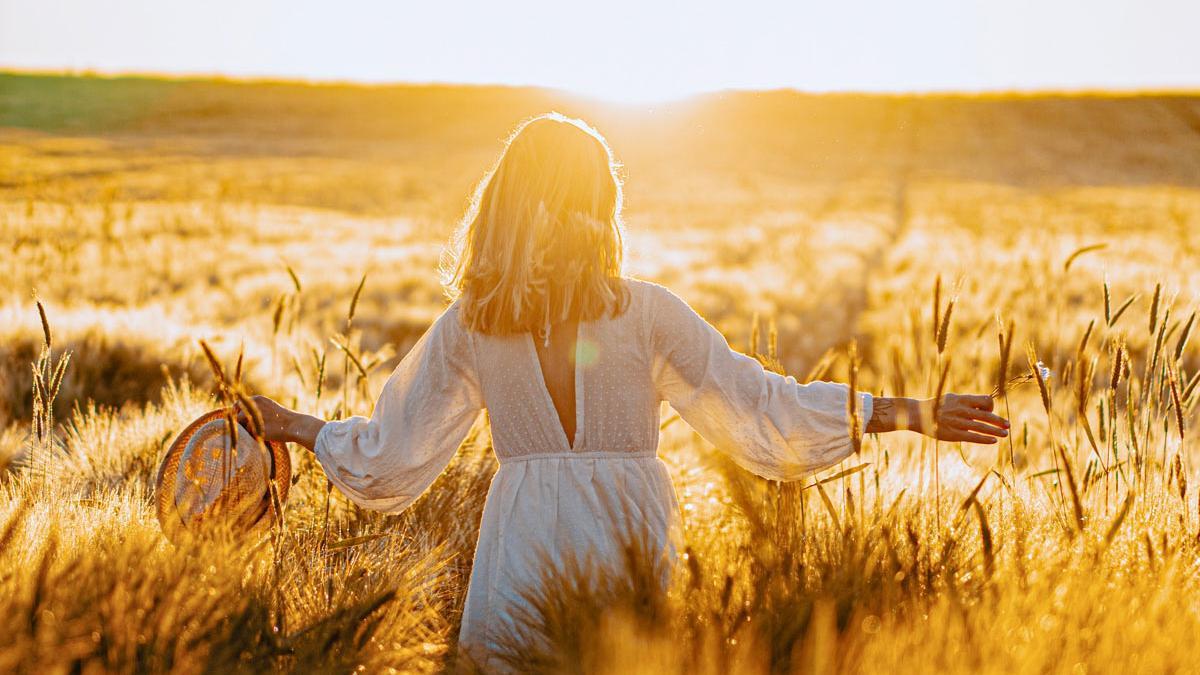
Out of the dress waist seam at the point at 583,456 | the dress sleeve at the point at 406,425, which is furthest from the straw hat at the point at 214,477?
the dress waist seam at the point at 583,456

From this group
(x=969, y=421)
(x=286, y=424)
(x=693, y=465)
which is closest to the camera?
(x=969, y=421)

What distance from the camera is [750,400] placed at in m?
2.73

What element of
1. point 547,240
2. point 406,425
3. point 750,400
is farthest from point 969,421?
point 406,425

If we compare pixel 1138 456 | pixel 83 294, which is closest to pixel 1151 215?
pixel 83 294

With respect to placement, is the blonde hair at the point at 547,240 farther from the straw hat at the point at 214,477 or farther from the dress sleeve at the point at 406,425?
the straw hat at the point at 214,477

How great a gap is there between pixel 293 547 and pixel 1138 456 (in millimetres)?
2122

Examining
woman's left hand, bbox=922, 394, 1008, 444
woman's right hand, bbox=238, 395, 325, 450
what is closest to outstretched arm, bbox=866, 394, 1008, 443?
woman's left hand, bbox=922, 394, 1008, 444

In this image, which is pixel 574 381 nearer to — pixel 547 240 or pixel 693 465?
pixel 547 240

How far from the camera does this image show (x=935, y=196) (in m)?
39.4

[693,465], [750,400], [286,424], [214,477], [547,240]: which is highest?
[547,240]

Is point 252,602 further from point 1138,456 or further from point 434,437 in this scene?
point 1138,456

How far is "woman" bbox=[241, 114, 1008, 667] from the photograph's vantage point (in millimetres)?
2654

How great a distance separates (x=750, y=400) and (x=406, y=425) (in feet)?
2.78

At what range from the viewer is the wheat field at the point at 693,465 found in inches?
79.6
